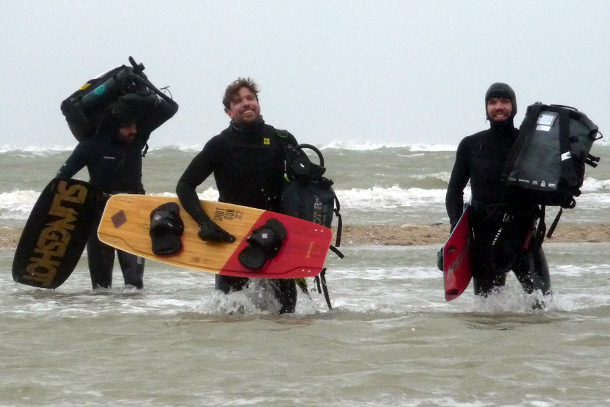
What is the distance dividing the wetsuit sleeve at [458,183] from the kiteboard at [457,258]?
7 centimetres

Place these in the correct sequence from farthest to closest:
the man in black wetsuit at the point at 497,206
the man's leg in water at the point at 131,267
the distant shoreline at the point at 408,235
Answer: the distant shoreline at the point at 408,235 → the man's leg in water at the point at 131,267 → the man in black wetsuit at the point at 497,206

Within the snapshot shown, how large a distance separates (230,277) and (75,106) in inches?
71.7

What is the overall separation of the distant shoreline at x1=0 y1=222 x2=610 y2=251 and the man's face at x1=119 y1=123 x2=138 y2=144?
14.4 feet

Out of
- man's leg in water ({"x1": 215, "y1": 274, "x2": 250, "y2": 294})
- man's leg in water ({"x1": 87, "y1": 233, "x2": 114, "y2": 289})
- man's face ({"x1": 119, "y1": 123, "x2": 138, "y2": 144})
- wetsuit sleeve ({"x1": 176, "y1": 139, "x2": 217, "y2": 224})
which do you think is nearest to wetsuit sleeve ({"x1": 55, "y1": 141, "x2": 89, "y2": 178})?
man's face ({"x1": 119, "y1": 123, "x2": 138, "y2": 144})

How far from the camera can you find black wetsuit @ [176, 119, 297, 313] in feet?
19.2

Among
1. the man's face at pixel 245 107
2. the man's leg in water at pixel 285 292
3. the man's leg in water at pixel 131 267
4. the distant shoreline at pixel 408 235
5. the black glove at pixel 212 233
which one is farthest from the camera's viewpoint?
the distant shoreline at pixel 408 235

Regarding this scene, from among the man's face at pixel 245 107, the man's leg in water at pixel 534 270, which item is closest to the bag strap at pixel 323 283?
the man's face at pixel 245 107

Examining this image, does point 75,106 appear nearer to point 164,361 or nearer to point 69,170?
point 69,170

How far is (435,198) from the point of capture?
19.8 m

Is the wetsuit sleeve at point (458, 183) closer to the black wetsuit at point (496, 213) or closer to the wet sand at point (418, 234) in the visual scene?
the black wetsuit at point (496, 213)

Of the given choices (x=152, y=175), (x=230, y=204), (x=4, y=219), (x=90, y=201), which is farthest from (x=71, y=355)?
(x=152, y=175)

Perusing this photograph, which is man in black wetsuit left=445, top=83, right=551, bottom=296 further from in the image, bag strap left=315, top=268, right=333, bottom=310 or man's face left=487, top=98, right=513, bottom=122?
bag strap left=315, top=268, right=333, bottom=310

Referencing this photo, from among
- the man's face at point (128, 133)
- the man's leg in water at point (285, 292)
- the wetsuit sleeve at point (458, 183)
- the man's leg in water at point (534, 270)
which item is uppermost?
the man's face at point (128, 133)

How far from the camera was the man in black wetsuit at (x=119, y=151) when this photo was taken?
7215 mm
